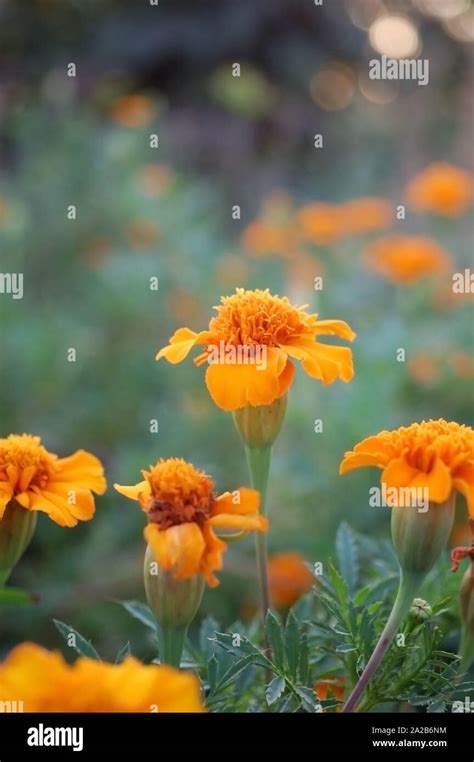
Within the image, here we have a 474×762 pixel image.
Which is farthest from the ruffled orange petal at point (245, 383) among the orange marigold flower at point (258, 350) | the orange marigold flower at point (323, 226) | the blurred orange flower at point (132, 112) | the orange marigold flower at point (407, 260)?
the blurred orange flower at point (132, 112)

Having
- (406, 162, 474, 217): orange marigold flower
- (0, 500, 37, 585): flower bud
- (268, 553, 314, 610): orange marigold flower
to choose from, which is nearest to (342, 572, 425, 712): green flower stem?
(0, 500, 37, 585): flower bud

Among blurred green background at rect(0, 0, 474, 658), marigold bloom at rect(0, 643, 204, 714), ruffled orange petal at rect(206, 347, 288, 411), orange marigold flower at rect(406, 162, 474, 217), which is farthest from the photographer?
orange marigold flower at rect(406, 162, 474, 217)

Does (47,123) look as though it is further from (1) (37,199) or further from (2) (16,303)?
(2) (16,303)

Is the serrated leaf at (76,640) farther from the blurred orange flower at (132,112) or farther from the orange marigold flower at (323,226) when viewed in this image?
the blurred orange flower at (132,112)

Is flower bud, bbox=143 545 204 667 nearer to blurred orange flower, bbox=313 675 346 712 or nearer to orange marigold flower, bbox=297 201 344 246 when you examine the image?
blurred orange flower, bbox=313 675 346 712

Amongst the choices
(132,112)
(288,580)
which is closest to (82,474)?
(288,580)

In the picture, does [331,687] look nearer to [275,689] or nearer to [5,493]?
[275,689]
